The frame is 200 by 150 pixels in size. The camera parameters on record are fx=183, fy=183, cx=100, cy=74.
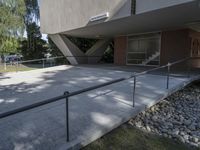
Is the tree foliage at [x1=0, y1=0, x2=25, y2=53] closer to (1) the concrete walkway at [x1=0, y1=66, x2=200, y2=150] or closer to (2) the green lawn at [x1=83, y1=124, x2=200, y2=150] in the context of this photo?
(1) the concrete walkway at [x1=0, y1=66, x2=200, y2=150]

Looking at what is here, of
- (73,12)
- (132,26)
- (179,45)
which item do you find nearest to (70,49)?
(73,12)

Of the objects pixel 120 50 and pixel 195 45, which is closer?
pixel 195 45

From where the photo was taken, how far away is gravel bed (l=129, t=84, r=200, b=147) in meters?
3.59

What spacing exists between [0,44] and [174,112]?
19105 millimetres

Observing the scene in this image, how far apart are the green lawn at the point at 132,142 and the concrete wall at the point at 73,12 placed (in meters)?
5.57

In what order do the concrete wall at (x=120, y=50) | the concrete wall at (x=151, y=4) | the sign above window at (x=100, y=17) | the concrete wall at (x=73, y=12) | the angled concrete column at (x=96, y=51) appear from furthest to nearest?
1. the angled concrete column at (x=96, y=51)
2. the concrete wall at (x=120, y=50)
3. the sign above window at (x=100, y=17)
4. the concrete wall at (x=73, y=12)
5. the concrete wall at (x=151, y=4)

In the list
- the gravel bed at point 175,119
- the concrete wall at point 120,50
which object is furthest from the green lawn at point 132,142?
the concrete wall at point 120,50

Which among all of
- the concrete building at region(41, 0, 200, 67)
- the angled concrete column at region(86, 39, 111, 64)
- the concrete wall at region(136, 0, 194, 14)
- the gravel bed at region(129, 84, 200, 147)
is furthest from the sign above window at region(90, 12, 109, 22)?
the angled concrete column at region(86, 39, 111, 64)

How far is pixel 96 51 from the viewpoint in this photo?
668 inches

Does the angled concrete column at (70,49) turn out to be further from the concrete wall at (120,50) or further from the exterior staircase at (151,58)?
the exterior staircase at (151,58)

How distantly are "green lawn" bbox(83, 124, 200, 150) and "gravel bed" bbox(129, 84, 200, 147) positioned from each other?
266 millimetres

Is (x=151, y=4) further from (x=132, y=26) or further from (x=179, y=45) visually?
(x=179, y=45)

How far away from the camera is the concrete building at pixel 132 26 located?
7.31m

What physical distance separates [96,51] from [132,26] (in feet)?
22.7
